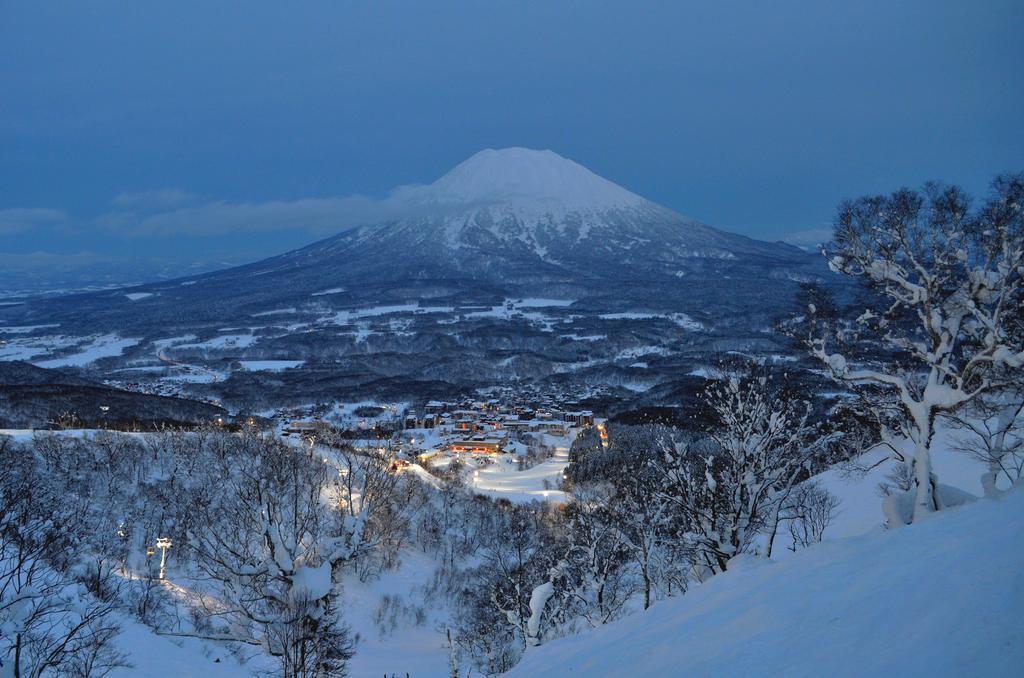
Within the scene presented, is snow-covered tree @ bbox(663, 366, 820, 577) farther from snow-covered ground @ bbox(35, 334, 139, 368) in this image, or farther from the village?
snow-covered ground @ bbox(35, 334, 139, 368)

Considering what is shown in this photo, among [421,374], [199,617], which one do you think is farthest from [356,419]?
[199,617]

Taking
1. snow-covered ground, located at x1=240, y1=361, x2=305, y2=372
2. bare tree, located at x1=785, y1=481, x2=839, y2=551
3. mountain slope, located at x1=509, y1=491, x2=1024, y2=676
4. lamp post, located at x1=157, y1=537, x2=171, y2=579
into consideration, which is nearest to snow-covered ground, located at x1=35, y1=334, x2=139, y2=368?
snow-covered ground, located at x1=240, y1=361, x2=305, y2=372

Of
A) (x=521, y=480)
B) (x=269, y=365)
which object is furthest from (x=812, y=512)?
(x=269, y=365)

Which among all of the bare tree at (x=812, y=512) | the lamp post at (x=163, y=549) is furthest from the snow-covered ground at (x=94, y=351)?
the bare tree at (x=812, y=512)

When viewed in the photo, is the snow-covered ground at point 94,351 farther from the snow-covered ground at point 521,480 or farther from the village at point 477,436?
the snow-covered ground at point 521,480

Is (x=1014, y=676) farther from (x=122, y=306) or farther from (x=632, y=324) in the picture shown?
(x=122, y=306)

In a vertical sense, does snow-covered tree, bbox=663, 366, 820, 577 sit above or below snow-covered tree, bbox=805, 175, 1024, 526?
below
